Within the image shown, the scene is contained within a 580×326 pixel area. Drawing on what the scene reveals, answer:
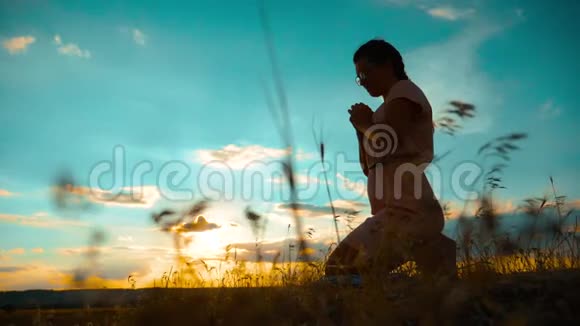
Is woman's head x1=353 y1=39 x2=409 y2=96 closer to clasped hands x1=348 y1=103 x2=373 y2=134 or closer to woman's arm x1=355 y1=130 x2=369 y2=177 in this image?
clasped hands x1=348 y1=103 x2=373 y2=134

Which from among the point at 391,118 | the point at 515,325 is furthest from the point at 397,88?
the point at 515,325

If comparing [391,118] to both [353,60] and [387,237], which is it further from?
[387,237]

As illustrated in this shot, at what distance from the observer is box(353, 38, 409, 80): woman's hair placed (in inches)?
170

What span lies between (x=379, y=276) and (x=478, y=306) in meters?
0.76

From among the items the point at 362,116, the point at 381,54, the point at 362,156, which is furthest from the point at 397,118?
the point at 381,54

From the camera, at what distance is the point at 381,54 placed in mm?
4348

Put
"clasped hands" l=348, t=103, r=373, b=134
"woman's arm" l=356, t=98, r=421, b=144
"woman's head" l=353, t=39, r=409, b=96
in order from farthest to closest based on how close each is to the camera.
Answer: "woman's head" l=353, t=39, r=409, b=96
"clasped hands" l=348, t=103, r=373, b=134
"woman's arm" l=356, t=98, r=421, b=144

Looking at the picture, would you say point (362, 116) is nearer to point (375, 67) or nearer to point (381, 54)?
point (375, 67)

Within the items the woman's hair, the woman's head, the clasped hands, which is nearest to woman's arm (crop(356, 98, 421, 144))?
the clasped hands

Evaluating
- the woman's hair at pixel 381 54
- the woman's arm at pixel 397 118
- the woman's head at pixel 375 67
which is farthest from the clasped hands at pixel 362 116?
the woman's hair at pixel 381 54

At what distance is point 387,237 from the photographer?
330cm

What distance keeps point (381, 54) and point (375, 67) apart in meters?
0.14

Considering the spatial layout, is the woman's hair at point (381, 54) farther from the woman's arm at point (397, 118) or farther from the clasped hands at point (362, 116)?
the woman's arm at point (397, 118)

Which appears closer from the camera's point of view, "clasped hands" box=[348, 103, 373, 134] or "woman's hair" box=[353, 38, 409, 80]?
"clasped hands" box=[348, 103, 373, 134]
